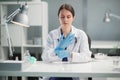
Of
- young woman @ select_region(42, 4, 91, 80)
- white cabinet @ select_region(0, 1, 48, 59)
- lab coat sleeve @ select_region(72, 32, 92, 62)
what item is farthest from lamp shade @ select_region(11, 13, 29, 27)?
white cabinet @ select_region(0, 1, 48, 59)

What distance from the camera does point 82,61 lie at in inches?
80.7

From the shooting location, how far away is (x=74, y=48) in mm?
2186

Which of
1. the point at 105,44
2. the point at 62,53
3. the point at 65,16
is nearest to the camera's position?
the point at 62,53

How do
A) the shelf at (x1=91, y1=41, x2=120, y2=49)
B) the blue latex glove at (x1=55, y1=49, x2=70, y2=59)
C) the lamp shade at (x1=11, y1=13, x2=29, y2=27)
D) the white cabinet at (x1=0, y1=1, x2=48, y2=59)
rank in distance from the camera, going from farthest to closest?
the white cabinet at (x1=0, y1=1, x2=48, y2=59) → the shelf at (x1=91, y1=41, x2=120, y2=49) → the blue latex glove at (x1=55, y1=49, x2=70, y2=59) → the lamp shade at (x1=11, y1=13, x2=29, y2=27)

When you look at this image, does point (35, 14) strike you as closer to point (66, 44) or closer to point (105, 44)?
point (105, 44)

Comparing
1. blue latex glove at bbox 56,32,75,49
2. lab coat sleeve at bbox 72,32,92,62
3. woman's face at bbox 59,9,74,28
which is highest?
woman's face at bbox 59,9,74,28

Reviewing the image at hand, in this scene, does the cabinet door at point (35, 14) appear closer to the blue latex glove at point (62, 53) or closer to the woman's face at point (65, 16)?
the woman's face at point (65, 16)

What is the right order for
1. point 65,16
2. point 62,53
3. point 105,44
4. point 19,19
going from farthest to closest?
point 105,44 → point 65,16 → point 62,53 → point 19,19

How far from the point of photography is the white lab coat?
2.05m

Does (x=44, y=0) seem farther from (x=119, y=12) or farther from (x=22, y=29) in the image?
(x=119, y=12)

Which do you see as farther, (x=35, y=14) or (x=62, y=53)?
(x=35, y=14)

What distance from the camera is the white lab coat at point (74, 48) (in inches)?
80.7

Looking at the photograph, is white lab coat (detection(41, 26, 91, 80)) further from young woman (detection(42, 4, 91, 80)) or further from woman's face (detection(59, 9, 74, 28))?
woman's face (detection(59, 9, 74, 28))

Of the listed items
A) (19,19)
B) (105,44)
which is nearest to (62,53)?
(19,19)
